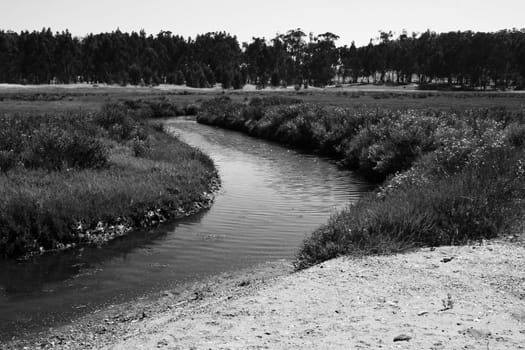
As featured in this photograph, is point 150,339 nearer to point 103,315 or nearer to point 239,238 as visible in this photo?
point 103,315

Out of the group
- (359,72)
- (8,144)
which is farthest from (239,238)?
(359,72)

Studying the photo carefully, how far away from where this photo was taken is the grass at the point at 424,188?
12906 millimetres

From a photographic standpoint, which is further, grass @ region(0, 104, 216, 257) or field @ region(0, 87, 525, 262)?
grass @ region(0, 104, 216, 257)

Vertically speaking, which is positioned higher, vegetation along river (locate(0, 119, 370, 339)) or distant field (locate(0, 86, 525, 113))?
distant field (locate(0, 86, 525, 113))

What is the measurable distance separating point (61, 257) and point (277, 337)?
30.1ft

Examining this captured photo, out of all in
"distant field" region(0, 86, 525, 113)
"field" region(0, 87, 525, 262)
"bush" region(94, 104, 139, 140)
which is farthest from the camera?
"distant field" region(0, 86, 525, 113)

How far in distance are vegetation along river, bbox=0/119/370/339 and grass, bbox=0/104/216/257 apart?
76 cm

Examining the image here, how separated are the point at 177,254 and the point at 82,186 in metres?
5.03

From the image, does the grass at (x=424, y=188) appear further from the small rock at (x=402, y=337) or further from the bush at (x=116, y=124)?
the bush at (x=116, y=124)

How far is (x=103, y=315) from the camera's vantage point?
1084 cm

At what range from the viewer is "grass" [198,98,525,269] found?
42.3 feet

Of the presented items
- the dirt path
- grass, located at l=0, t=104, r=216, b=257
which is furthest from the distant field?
the dirt path

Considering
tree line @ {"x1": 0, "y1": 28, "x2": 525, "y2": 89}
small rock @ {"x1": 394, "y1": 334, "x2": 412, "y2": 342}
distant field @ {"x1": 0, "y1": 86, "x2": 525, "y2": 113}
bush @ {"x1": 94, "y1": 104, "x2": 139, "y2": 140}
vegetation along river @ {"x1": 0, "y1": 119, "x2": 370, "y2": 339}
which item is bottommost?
vegetation along river @ {"x1": 0, "y1": 119, "x2": 370, "y2": 339}

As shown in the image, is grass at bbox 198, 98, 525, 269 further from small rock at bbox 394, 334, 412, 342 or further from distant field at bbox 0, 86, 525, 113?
distant field at bbox 0, 86, 525, 113
